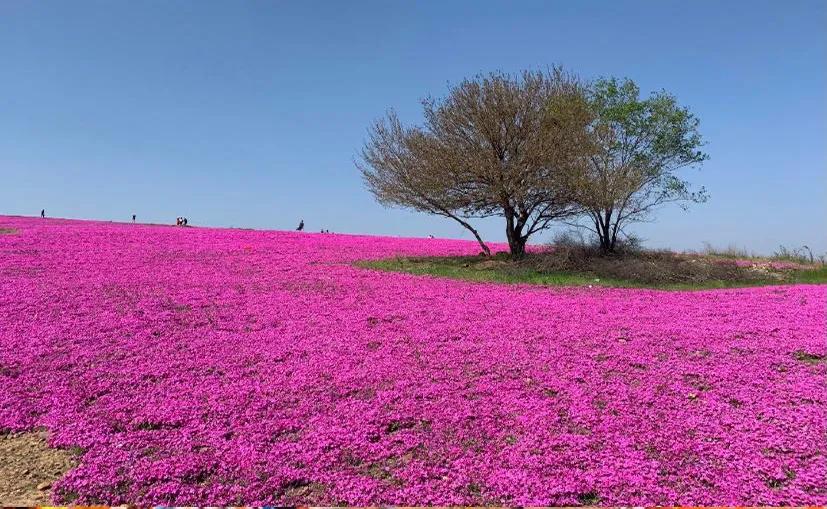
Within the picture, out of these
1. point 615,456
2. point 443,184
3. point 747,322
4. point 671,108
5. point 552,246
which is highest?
point 671,108

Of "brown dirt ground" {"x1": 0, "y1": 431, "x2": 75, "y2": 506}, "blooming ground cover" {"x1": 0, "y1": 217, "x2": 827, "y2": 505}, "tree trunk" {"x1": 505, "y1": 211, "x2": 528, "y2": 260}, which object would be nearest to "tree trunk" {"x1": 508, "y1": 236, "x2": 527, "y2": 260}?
"tree trunk" {"x1": 505, "y1": 211, "x2": 528, "y2": 260}

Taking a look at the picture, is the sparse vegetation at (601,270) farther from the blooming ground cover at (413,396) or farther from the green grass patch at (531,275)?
the blooming ground cover at (413,396)

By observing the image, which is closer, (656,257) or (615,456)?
(615,456)

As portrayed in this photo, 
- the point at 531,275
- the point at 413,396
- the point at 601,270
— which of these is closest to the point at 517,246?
the point at 601,270

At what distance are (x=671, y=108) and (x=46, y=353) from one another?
2577 centimetres

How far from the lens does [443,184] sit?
2319 cm

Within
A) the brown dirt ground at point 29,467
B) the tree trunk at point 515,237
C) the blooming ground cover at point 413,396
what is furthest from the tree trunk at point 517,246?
the brown dirt ground at point 29,467

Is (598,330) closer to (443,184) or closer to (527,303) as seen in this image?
(527,303)

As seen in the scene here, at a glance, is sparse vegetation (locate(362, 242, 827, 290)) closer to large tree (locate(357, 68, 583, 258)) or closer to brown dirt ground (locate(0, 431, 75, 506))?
large tree (locate(357, 68, 583, 258))

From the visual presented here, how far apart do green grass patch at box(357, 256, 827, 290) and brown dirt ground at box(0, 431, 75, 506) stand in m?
14.4

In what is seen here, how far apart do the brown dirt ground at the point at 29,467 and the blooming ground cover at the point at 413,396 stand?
0.54 feet

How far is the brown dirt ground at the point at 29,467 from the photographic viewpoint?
4648 mm

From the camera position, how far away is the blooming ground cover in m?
4.87

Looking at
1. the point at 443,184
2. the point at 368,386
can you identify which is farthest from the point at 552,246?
the point at 368,386
